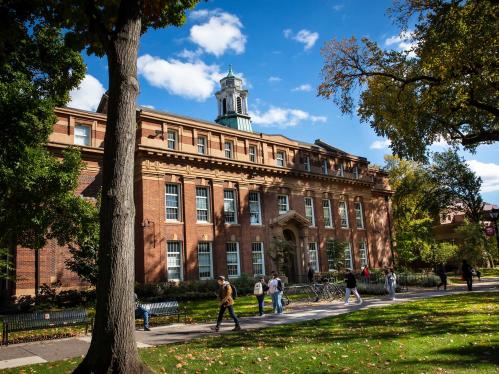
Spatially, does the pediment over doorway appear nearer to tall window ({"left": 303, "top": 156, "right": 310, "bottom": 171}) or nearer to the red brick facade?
the red brick facade

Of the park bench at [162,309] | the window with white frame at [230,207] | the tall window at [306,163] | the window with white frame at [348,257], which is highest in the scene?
the tall window at [306,163]

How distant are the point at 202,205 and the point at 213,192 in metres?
1.25

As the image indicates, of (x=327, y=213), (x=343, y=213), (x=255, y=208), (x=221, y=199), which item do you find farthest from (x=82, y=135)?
(x=343, y=213)

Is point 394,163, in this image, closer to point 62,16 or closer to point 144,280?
point 144,280

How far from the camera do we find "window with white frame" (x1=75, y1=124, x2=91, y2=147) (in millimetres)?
27516

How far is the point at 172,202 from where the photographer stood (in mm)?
29609

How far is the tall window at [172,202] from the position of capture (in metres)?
29.3

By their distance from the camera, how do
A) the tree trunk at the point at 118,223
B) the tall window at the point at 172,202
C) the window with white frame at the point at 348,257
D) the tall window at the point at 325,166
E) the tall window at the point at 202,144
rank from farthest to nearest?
the tall window at the point at 325,166, the window with white frame at the point at 348,257, the tall window at the point at 202,144, the tall window at the point at 172,202, the tree trunk at the point at 118,223

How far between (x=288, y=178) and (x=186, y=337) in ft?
83.4

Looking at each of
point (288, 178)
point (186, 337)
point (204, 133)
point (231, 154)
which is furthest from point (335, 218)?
point (186, 337)

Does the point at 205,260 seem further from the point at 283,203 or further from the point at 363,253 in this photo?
the point at 363,253

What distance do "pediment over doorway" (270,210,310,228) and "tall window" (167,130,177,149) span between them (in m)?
9.94

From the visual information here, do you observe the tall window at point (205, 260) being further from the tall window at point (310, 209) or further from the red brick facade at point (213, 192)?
the tall window at point (310, 209)

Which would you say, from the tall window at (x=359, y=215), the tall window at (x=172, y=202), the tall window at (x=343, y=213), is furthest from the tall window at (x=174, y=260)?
the tall window at (x=359, y=215)
